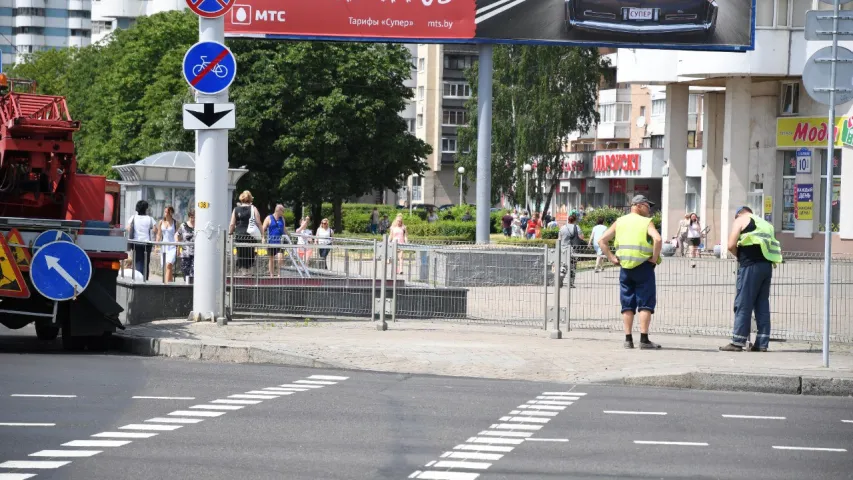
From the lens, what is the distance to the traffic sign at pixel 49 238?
47.2 feet

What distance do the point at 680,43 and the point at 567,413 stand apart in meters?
23.3

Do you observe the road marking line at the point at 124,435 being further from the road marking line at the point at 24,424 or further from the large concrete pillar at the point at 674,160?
the large concrete pillar at the point at 674,160

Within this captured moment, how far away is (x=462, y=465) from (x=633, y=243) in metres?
7.60

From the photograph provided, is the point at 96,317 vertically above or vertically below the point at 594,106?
below

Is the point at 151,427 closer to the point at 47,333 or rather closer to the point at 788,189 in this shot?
the point at 47,333

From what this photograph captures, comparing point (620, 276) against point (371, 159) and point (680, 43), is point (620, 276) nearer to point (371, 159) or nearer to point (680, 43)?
point (680, 43)

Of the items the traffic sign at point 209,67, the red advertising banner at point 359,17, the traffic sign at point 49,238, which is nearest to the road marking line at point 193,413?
the traffic sign at point 49,238

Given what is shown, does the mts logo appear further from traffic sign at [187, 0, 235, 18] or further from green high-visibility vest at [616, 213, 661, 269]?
green high-visibility vest at [616, 213, 661, 269]

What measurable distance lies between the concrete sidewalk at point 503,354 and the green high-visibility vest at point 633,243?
103 cm

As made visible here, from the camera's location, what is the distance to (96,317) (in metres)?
15.1

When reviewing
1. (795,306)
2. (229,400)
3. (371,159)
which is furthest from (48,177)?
(371,159)

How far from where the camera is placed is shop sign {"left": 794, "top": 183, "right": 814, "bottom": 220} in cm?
4297

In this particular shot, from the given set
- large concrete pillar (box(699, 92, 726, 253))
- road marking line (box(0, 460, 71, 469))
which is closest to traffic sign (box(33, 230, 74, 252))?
road marking line (box(0, 460, 71, 469))

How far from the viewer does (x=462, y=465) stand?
8.19 metres
